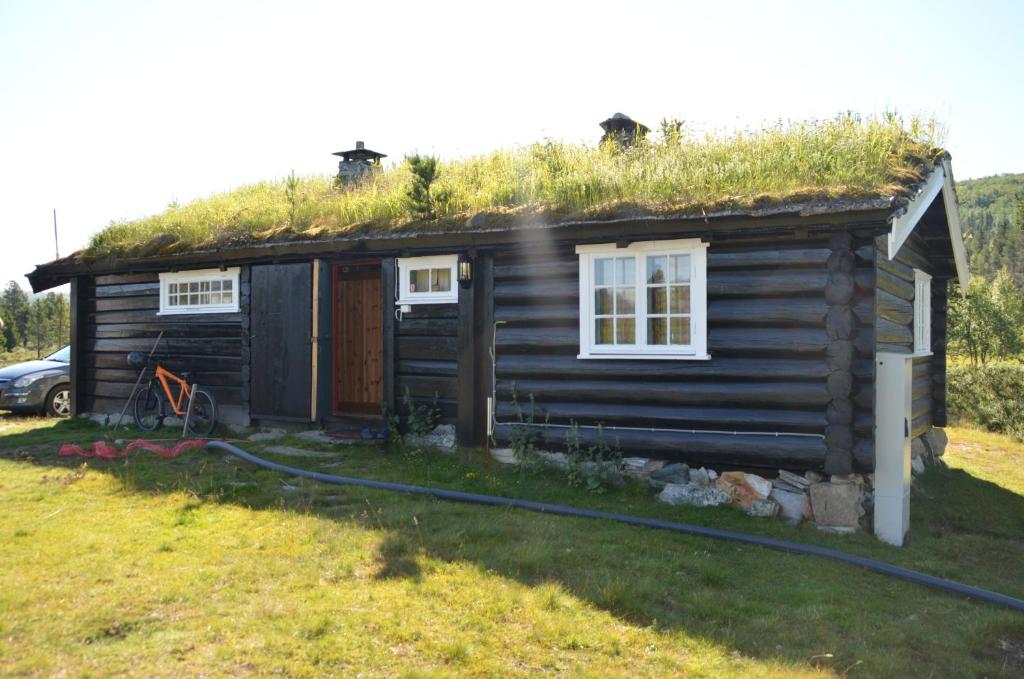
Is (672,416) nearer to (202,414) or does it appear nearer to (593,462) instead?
(593,462)

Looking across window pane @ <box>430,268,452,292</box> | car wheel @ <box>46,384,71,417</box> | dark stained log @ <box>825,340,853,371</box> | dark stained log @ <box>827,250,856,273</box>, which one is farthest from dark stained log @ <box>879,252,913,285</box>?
car wheel @ <box>46,384,71,417</box>

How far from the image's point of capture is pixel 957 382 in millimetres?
15984

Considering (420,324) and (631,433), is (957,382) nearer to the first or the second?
(631,433)

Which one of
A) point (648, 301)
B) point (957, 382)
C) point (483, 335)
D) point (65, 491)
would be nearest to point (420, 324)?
point (483, 335)

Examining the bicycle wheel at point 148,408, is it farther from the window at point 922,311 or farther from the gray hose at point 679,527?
the window at point 922,311

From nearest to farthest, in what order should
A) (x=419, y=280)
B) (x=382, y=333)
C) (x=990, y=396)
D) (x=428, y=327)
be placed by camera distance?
(x=428, y=327)
(x=419, y=280)
(x=382, y=333)
(x=990, y=396)

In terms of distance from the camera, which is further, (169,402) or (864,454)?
(169,402)

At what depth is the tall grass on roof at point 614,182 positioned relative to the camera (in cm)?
792

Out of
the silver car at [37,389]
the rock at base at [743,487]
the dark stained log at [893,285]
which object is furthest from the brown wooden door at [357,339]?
the dark stained log at [893,285]

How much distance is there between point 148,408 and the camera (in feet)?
39.3

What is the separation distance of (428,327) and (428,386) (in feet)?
2.50

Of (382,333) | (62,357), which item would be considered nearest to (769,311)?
(382,333)

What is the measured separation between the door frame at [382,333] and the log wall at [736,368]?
1872 mm

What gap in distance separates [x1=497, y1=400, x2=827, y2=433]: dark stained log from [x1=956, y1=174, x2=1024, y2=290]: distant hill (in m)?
59.3
